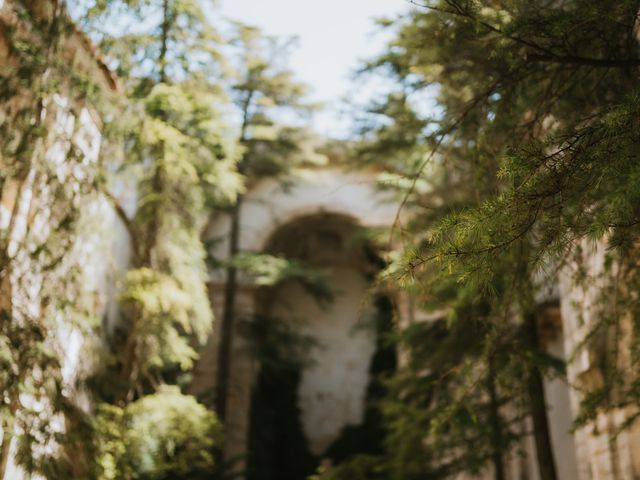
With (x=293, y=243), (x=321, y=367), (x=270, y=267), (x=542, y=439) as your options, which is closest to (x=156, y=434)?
(x=542, y=439)

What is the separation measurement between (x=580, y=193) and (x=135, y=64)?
5.60 meters

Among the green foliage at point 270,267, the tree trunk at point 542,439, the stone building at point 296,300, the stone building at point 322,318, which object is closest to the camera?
the stone building at point 296,300

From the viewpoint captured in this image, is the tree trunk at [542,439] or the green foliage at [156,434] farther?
the tree trunk at [542,439]

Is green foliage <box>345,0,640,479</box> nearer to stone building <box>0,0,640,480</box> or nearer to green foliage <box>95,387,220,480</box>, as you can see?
stone building <box>0,0,640,480</box>

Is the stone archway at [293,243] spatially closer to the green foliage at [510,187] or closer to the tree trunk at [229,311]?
the tree trunk at [229,311]

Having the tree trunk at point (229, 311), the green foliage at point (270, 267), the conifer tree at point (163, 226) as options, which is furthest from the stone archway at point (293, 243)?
the conifer tree at point (163, 226)

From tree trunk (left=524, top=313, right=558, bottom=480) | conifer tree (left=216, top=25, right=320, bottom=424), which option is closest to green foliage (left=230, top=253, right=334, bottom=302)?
conifer tree (left=216, top=25, right=320, bottom=424)

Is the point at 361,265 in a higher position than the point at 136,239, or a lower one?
higher

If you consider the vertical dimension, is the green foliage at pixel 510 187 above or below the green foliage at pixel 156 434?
above

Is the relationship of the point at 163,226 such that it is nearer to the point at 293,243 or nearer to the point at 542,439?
the point at 542,439

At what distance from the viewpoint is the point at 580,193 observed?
3590 millimetres

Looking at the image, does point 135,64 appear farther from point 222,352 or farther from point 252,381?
point 252,381

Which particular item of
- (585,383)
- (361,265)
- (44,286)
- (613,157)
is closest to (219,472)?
(44,286)

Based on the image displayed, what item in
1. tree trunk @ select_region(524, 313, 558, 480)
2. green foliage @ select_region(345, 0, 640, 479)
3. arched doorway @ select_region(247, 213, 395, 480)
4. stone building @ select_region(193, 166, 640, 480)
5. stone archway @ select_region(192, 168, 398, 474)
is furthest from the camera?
arched doorway @ select_region(247, 213, 395, 480)
